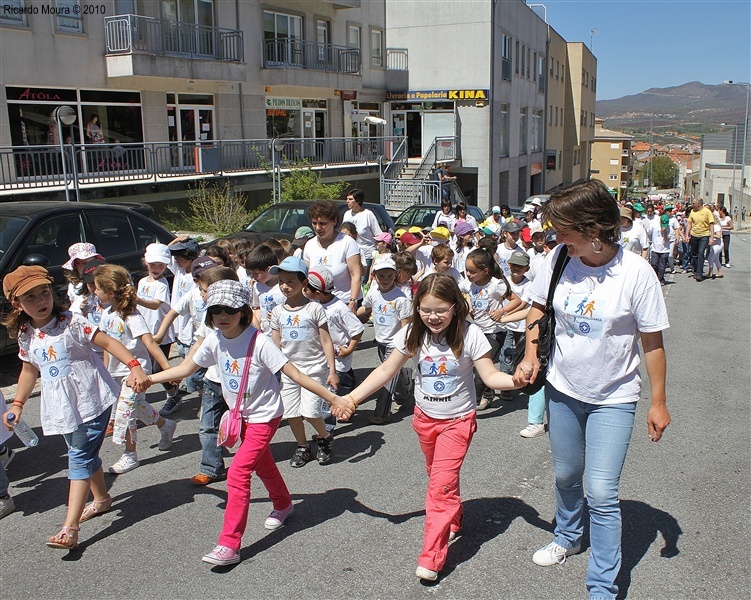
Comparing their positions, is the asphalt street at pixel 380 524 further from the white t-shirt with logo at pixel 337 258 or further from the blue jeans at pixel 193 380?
the white t-shirt with logo at pixel 337 258

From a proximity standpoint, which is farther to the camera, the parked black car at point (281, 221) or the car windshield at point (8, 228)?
the parked black car at point (281, 221)

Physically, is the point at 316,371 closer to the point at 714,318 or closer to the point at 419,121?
the point at 714,318

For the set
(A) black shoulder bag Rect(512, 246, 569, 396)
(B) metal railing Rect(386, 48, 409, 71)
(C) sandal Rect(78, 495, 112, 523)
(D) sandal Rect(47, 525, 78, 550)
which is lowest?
(C) sandal Rect(78, 495, 112, 523)

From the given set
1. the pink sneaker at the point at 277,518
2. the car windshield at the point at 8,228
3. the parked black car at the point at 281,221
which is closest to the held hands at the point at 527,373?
the pink sneaker at the point at 277,518

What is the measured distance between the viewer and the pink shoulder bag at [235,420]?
414cm

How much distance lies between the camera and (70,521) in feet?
13.8

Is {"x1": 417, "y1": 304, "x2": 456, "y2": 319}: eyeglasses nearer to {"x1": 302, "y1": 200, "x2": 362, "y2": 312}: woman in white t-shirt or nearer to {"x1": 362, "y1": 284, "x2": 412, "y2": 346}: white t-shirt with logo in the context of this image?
{"x1": 362, "y1": 284, "x2": 412, "y2": 346}: white t-shirt with logo

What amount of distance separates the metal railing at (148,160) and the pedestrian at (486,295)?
448 inches

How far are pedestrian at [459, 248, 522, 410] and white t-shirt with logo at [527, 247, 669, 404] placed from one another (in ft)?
9.55

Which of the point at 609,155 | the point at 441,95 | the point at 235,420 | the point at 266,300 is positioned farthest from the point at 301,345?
the point at 609,155

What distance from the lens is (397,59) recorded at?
3562 cm

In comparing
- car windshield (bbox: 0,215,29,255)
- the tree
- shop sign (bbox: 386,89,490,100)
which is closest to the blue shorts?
car windshield (bbox: 0,215,29,255)

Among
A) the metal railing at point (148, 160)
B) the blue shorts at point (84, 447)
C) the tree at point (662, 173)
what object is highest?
the metal railing at point (148, 160)

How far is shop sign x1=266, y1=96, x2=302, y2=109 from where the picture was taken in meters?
26.8
